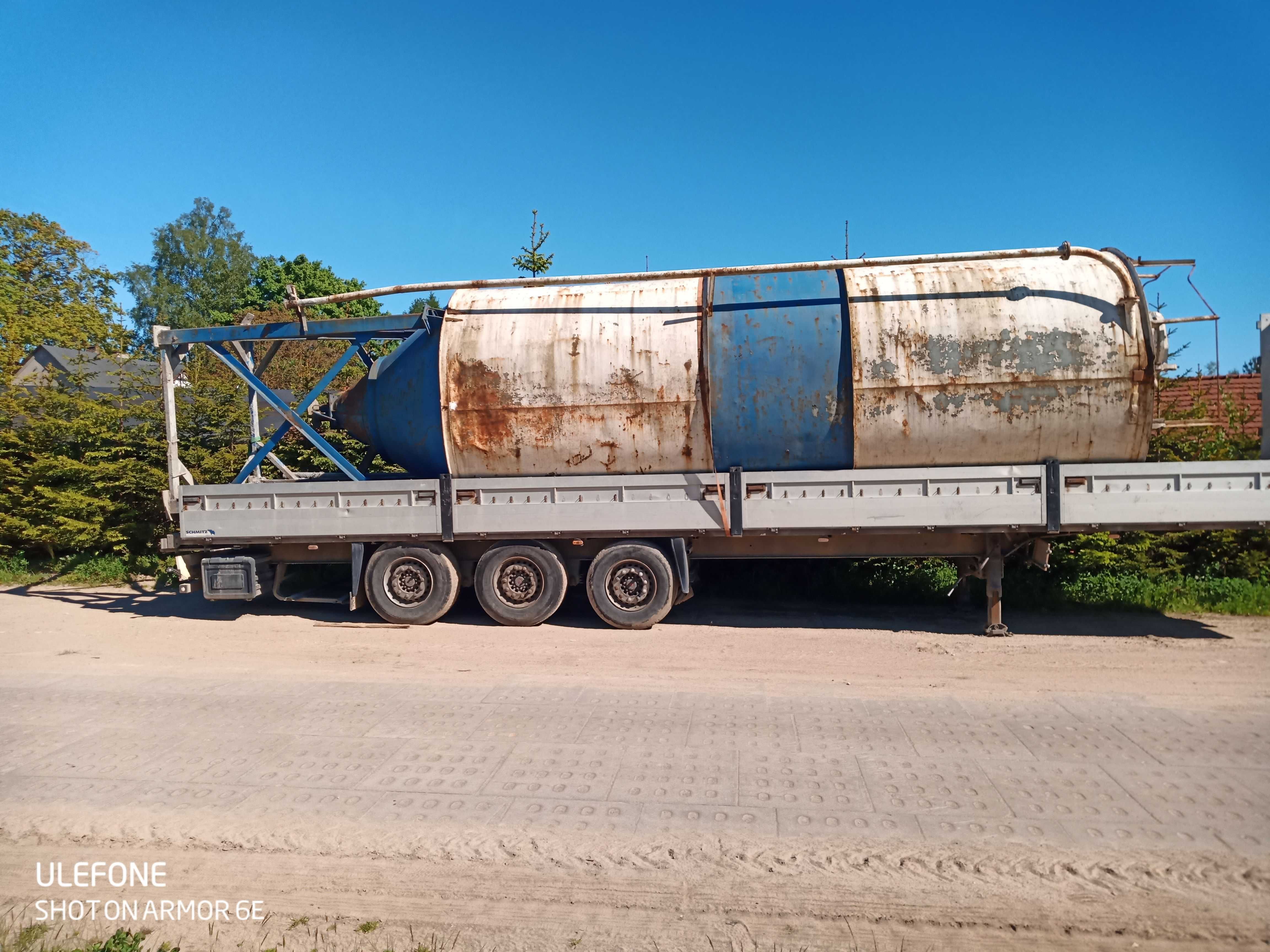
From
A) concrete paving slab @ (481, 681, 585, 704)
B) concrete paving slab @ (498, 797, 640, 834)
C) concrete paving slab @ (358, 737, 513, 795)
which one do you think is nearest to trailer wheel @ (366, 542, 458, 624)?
concrete paving slab @ (481, 681, 585, 704)

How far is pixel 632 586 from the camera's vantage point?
911cm

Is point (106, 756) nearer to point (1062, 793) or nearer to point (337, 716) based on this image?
point (337, 716)

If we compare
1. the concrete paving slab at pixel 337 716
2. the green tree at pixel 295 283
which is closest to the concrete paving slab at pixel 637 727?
the concrete paving slab at pixel 337 716

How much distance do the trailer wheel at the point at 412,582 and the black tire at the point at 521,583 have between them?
0.37 metres

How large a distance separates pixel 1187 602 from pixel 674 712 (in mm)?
7033

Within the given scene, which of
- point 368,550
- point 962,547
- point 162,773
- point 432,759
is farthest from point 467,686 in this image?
point 962,547

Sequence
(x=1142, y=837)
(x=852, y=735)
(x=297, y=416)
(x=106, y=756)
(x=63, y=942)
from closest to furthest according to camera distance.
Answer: (x=63, y=942) → (x=1142, y=837) → (x=106, y=756) → (x=852, y=735) → (x=297, y=416)

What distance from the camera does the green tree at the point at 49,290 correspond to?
23.5m

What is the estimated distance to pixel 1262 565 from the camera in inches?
398

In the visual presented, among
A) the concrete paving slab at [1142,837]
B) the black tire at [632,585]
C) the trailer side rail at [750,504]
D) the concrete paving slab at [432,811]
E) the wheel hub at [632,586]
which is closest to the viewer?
the concrete paving slab at [1142,837]

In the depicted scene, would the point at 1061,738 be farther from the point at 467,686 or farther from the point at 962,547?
the point at 467,686

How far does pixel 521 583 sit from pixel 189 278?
184 ft

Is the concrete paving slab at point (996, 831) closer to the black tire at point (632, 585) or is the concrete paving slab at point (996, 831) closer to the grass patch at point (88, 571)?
the black tire at point (632, 585)

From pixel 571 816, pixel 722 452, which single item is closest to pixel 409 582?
pixel 722 452
